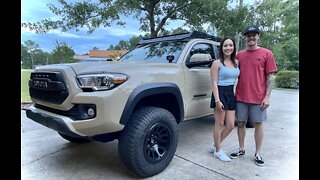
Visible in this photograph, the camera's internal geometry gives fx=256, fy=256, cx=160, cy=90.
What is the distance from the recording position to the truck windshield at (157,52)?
3.93 m

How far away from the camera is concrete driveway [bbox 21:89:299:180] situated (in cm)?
317

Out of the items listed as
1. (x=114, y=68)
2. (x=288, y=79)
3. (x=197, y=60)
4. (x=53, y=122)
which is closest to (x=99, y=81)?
(x=114, y=68)

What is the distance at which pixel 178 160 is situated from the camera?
11.9 ft

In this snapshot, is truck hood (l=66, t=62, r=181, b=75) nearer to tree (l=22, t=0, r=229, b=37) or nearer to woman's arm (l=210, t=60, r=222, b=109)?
woman's arm (l=210, t=60, r=222, b=109)

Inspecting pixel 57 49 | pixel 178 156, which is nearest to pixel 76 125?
pixel 178 156

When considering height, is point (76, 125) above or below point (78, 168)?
above

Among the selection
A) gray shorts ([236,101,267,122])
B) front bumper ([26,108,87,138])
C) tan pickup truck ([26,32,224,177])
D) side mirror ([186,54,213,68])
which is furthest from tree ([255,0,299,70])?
front bumper ([26,108,87,138])

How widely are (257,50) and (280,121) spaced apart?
11.5 feet

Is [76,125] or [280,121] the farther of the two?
[280,121]

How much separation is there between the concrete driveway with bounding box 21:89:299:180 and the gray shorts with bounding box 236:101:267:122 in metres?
0.62

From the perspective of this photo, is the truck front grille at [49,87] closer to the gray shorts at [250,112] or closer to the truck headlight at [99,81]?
the truck headlight at [99,81]
